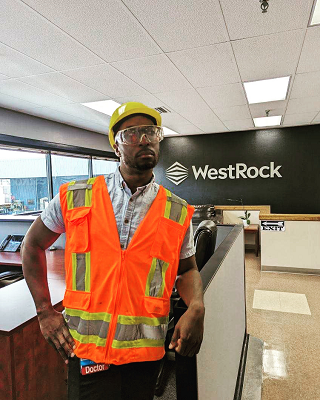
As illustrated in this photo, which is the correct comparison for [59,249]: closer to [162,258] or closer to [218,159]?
[162,258]

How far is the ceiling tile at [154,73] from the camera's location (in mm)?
3055

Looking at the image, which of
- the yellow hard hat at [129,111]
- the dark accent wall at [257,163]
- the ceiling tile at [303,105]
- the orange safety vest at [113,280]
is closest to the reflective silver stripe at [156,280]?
the orange safety vest at [113,280]

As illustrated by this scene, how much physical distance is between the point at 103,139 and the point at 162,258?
6.68 meters

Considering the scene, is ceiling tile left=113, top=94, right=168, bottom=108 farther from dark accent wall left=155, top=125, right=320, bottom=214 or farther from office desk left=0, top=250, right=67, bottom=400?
dark accent wall left=155, top=125, right=320, bottom=214

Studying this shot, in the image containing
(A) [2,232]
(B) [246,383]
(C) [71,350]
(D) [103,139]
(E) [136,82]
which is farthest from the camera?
(D) [103,139]

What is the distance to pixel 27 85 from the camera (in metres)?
3.70

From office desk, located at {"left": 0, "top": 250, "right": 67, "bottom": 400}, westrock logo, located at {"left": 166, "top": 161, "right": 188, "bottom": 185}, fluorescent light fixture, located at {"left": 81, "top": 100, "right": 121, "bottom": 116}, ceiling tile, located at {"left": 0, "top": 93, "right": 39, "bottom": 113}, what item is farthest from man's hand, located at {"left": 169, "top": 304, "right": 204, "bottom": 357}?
westrock logo, located at {"left": 166, "top": 161, "right": 188, "bottom": 185}

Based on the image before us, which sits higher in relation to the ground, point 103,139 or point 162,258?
point 103,139

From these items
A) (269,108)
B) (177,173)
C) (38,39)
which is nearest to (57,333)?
(38,39)

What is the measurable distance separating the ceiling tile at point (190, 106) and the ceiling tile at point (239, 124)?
0.37 m

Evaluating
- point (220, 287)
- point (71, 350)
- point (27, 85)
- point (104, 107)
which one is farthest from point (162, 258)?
point (104, 107)

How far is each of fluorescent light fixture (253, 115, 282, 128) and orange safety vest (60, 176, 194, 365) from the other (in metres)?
5.56

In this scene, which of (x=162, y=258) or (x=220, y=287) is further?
(x=220, y=287)

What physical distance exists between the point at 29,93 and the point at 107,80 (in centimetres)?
118
